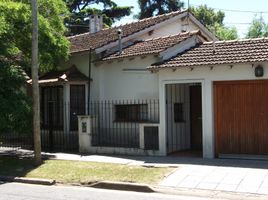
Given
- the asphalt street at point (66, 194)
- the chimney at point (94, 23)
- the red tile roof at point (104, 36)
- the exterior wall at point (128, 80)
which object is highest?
the chimney at point (94, 23)

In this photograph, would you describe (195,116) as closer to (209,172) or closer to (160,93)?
(160,93)

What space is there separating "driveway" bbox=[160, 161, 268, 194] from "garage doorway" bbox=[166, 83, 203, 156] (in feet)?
11.5

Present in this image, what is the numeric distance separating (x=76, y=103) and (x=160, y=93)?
4628 mm

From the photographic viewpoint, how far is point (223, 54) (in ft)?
50.1

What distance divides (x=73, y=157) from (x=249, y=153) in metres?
5.46

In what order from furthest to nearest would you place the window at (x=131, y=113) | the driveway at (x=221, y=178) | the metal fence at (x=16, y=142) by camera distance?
the metal fence at (x=16, y=142), the window at (x=131, y=113), the driveway at (x=221, y=178)

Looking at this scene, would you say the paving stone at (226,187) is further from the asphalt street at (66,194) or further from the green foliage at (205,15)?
the green foliage at (205,15)

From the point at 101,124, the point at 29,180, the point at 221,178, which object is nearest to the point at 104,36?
the point at 101,124

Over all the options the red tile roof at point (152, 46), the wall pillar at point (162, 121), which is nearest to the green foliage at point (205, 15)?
the red tile roof at point (152, 46)

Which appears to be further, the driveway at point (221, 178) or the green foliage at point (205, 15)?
the green foliage at point (205, 15)

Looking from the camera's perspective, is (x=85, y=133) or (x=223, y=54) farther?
(x=85, y=133)

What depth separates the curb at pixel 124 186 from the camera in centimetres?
1133

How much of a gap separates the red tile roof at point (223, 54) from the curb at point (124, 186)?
15.9ft

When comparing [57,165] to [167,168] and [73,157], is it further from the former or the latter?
[167,168]
